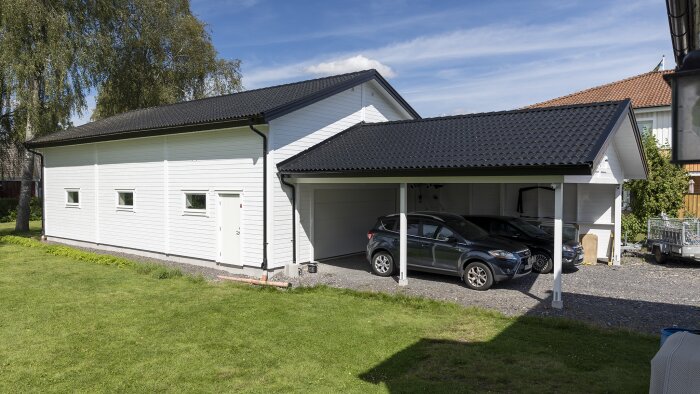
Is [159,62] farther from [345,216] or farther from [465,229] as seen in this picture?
[465,229]

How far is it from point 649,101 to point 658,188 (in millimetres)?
7412

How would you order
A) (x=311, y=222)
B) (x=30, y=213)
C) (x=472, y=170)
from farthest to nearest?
(x=30, y=213) → (x=311, y=222) → (x=472, y=170)

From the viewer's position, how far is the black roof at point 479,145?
9086mm

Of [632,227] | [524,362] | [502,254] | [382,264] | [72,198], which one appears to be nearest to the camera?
[524,362]

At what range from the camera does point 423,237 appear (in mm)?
11430

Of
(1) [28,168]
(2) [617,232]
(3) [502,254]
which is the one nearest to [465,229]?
(3) [502,254]

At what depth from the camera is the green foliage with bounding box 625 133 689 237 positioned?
17.5 m

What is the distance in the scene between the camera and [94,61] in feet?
71.8

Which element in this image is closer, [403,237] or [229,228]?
[403,237]

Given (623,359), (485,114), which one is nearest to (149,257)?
(485,114)

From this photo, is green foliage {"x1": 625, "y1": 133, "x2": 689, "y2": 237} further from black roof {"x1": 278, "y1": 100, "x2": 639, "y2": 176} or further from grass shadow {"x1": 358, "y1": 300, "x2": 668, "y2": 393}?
grass shadow {"x1": 358, "y1": 300, "x2": 668, "y2": 393}

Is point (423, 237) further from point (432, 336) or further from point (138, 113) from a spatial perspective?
point (138, 113)

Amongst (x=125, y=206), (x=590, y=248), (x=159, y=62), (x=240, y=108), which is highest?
(x=159, y=62)

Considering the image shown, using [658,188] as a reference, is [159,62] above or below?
above
